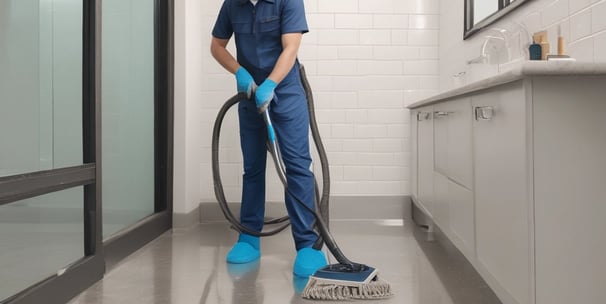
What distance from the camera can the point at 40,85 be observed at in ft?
5.67

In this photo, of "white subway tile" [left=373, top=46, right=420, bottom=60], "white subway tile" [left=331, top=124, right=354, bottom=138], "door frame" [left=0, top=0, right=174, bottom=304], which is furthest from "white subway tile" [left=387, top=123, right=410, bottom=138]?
"door frame" [left=0, top=0, right=174, bottom=304]

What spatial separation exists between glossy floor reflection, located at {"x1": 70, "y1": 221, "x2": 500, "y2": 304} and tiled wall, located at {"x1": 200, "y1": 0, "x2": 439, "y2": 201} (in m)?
0.59

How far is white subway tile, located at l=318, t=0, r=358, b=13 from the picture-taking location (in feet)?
11.7

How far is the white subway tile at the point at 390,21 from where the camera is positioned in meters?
3.58

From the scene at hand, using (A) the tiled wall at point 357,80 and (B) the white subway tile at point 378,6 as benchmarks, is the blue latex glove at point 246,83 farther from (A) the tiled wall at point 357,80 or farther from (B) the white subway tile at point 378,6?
(B) the white subway tile at point 378,6

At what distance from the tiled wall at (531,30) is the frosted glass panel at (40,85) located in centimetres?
181

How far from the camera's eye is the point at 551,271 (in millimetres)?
1277

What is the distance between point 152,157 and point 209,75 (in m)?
0.75

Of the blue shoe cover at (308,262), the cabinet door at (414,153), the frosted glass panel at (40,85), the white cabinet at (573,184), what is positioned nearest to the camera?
the white cabinet at (573,184)

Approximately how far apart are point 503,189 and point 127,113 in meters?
1.90

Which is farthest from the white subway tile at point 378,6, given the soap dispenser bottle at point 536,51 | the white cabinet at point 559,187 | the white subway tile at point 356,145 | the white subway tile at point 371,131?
the white cabinet at point 559,187

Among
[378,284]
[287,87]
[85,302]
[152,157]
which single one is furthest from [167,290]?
[152,157]

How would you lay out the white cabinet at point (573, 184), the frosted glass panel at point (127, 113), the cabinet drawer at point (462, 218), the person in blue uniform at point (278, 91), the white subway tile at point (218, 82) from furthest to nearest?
1. the white subway tile at point (218, 82)
2. the frosted glass panel at point (127, 113)
3. the person in blue uniform at point (278, 91)
4. the cabinet drawer at point (462, 218)
5. the white cabinet at point (573, 184)

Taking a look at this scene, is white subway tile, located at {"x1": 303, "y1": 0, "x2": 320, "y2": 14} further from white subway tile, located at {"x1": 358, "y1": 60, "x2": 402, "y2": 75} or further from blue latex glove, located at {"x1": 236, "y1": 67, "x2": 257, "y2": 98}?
blue latex glove, located at {"x1": 236, "y1": 67, "x2": 257, "y2": 98}
